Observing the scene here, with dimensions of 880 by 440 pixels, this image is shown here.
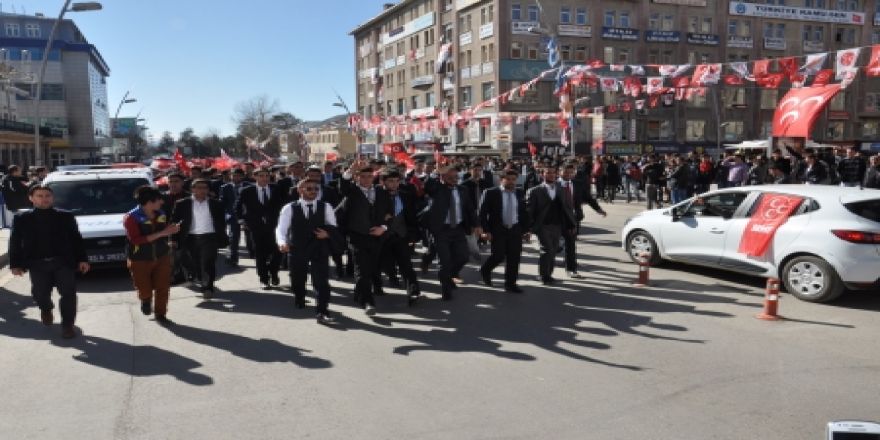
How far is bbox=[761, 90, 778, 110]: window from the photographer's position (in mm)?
55375

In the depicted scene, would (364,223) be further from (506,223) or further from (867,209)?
(867,209)

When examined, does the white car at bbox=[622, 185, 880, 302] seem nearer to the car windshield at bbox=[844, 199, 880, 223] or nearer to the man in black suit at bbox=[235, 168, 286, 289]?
the car windshield at bbox=[844, 199, 880, 223]

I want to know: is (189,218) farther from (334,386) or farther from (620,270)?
(620,270)

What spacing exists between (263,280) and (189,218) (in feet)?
4.58

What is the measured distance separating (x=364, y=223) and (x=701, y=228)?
4873 mm

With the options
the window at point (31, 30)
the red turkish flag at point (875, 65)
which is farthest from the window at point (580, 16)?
the window at point (31, 30)

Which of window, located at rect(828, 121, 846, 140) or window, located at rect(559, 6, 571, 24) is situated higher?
window, located at rect(559, 6, 571, 24)

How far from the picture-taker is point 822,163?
15.8 meters

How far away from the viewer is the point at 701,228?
30.3ft

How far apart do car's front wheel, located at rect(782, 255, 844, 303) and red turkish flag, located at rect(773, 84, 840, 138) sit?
520 centimetres

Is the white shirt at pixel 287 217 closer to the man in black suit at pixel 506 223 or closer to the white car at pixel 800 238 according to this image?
the man in black suit at pixel 506 223

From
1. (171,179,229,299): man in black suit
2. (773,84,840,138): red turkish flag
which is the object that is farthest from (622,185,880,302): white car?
(171,179,229,299): man in black suit

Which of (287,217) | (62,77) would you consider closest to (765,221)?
(287,217)

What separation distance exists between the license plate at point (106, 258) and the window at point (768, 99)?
56.7m
